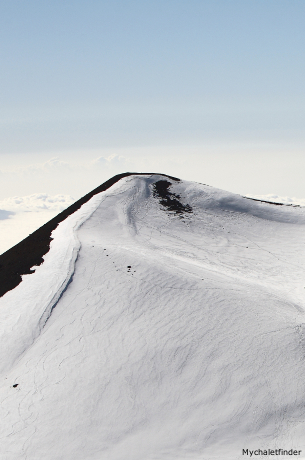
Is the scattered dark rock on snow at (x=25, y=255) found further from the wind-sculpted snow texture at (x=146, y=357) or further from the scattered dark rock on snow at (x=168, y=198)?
the scattered dark rock on snow at (x=168, y=198)

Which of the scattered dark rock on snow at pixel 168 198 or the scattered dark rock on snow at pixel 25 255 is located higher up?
the scattered dark rock on snow at pixel 168 198

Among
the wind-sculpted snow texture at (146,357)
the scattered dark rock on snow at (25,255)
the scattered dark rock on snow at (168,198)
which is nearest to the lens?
the wind-sculpted snow texture at (146,357)

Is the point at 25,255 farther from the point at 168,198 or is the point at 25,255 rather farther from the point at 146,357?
the point at 168,198

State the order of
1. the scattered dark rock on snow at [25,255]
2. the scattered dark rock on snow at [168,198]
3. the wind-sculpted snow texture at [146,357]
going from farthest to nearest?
the scattered dark rock on snow at [168,198] < the scattered dark rock on snow at [25,255] < the wind-sculpted snow texture at [146,357]

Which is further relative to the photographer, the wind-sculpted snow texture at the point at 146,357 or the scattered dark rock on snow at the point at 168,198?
the scattered dark rock on snow at the point at 168,198

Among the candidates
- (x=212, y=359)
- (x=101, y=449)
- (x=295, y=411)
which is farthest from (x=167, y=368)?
(x=295, y=411)

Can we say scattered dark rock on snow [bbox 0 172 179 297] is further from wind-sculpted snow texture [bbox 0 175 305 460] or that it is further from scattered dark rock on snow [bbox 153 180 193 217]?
scattered dark rock on snow [bbox 153 180 193 217]

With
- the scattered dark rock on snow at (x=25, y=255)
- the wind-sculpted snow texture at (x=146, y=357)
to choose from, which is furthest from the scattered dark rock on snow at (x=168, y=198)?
the wind-sculpted snow texture at (x=146, y=357)
